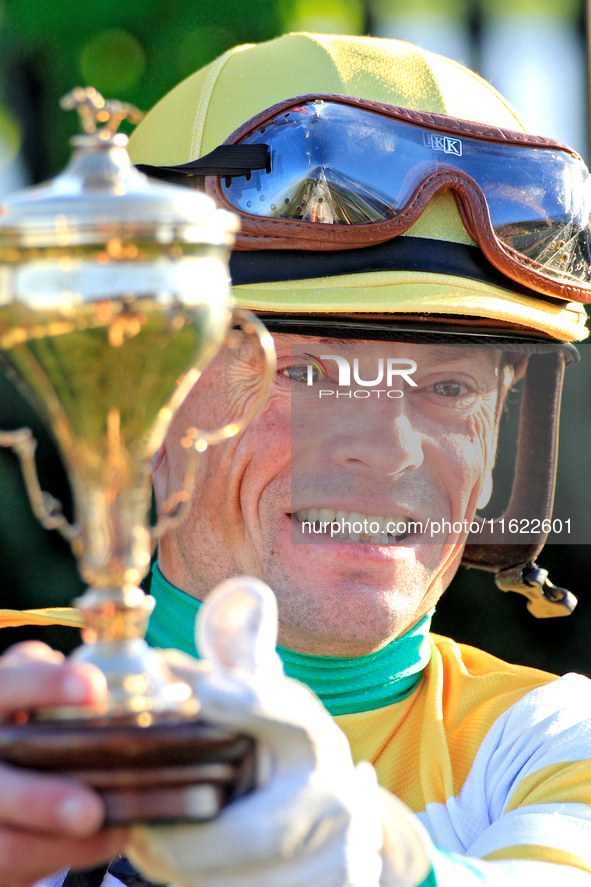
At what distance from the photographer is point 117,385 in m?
0.92

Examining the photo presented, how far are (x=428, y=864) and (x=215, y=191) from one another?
1.16 metres

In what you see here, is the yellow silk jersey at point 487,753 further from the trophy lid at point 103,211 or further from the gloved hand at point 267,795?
the trophy lid at point 103,211

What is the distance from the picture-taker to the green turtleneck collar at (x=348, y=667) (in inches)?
72.6

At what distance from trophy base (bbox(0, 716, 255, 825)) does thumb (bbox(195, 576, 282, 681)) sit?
0.10m

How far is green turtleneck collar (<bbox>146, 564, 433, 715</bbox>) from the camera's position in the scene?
1843mm

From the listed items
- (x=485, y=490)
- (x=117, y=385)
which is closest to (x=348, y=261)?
(x=485, y=490)

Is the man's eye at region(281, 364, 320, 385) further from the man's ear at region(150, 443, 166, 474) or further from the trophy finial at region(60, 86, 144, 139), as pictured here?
the trophy finial at region(60, 86, 144, 139)

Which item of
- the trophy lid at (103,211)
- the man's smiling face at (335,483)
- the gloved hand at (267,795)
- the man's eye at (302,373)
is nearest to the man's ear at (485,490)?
the man's smiling face at (335,483)

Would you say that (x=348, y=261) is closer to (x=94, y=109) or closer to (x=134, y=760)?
(x=94, y=109)

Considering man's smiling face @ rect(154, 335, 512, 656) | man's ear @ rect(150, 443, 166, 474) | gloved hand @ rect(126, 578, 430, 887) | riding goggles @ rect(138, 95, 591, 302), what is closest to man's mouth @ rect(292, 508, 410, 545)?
man's smiling face @ rect(154, 335, 512, 656)

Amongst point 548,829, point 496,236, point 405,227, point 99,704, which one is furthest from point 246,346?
point 99,704

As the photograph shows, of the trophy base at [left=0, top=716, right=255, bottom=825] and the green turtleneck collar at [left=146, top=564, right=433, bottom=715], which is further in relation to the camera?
the green turtleneck collar at [left=146, top=564, right=433, bottom=715]

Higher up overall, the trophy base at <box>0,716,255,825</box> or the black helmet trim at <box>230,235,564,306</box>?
the black helmet trim at <box>230,235,564,306</box>

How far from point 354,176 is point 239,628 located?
105cm
